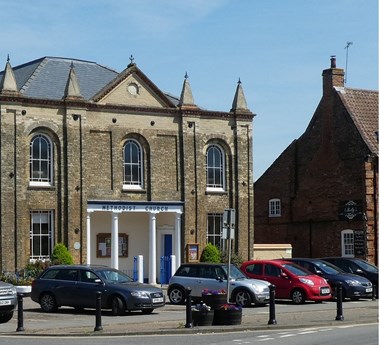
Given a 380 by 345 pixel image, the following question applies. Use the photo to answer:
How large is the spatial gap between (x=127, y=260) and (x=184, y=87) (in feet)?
28.6

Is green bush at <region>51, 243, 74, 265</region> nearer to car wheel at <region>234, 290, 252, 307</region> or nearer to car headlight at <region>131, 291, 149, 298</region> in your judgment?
car wheel at <region>234, 290, 252, 307</region>

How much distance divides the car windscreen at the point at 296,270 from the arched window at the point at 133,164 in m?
12.6

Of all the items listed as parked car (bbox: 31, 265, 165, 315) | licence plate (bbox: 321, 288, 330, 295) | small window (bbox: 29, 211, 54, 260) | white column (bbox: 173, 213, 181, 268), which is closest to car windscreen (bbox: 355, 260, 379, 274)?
licence plate (bbox: 321, 288, 330, 295)

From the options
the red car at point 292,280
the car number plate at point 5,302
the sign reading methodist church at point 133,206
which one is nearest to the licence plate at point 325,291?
the red car at point 292,280

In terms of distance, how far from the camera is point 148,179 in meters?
43.5

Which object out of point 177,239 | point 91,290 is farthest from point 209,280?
point 177,239

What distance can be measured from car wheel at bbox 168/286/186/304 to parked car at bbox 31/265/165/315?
3303 millimetres

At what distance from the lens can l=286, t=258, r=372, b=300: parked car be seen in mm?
32812

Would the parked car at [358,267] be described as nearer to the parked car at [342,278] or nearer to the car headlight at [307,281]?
the parked car at [342,278]

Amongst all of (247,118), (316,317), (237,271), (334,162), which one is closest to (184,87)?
(247,118)

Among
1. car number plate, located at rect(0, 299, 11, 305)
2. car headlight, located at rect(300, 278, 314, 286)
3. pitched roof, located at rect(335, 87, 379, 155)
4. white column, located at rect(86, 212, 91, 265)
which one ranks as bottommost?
car headlight, located at rect(300, 278, 314, 286)

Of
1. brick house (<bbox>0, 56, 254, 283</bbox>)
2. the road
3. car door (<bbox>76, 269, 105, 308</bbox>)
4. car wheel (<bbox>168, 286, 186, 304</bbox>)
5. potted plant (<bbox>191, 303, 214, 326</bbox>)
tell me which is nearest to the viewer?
the road

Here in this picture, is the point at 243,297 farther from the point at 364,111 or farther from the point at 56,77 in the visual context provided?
the point at 364,111

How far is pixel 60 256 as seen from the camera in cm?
3994
